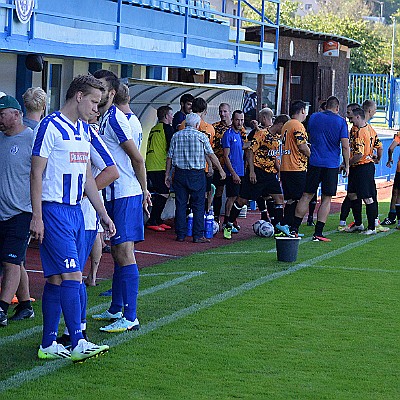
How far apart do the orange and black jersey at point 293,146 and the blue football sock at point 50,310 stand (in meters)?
7.48

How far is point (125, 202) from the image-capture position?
734 cm

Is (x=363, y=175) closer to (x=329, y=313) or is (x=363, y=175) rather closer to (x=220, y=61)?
(x=220, y=61)

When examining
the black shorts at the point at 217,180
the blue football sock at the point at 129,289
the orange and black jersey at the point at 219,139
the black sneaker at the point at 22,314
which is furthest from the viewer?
the black shorts at the point at 217,180

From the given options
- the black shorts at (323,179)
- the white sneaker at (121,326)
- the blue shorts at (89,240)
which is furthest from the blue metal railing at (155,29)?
the white sneaker at (121,326)

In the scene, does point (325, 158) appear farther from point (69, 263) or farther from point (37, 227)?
point (37, 227)

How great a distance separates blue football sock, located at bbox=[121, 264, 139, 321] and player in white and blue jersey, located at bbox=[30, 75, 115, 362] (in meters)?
0.97

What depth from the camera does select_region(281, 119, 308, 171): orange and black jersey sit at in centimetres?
1334

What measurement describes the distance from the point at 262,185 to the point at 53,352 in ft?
25.0

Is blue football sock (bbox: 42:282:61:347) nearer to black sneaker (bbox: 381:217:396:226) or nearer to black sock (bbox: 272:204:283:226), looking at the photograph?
black sock (bbox: 272:204:283:226)

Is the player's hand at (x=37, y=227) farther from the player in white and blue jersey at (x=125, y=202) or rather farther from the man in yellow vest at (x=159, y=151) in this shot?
the man in yellow vest at (x=159, y=151)

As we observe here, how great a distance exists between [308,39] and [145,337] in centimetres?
2177

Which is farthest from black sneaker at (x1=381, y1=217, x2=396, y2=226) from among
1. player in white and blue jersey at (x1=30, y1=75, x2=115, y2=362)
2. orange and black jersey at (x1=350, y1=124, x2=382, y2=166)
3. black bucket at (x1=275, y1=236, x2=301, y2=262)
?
player in white and blue jersey at (x1=30, y1=75, x2=115, y2=362)

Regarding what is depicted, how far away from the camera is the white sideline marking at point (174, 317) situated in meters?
5.96

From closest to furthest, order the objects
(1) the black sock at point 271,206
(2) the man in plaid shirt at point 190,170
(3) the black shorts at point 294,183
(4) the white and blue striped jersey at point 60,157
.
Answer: (4) the white and blue striped jersey at point 60,157 < (2) the man in plaid shirt at point 190,170 < (3) the black shorts at point 294,183 < (1) the black sock at point 271,206
